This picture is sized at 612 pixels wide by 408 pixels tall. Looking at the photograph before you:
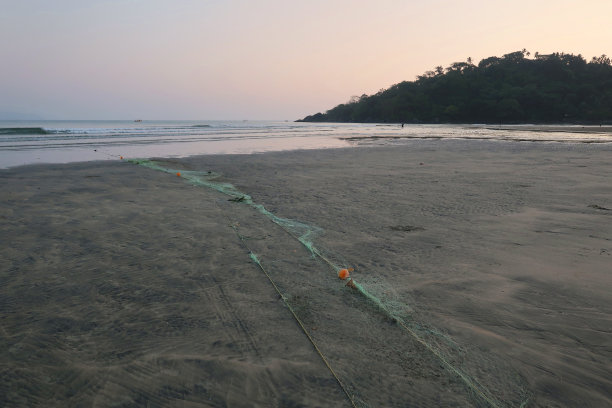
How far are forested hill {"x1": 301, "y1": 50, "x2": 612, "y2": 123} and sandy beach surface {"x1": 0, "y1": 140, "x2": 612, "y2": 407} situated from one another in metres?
91.6

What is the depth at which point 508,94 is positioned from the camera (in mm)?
93750

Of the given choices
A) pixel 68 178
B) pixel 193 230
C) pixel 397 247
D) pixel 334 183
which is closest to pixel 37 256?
pixel 193 230

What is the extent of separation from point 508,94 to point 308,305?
4397 inches

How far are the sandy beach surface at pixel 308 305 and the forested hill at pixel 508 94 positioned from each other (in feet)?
301

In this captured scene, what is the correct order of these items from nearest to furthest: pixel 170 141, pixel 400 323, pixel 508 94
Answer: pixel 400 323
pixel 170 141
pixel 508 94

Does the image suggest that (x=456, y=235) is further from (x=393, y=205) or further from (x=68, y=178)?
(x=68, y=178)

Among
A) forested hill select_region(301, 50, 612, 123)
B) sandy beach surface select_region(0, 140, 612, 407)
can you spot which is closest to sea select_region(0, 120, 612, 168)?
sandy beach surface select_region(0, 140, 612, 407)

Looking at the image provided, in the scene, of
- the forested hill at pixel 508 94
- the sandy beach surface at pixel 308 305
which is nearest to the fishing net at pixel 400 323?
the sandy beach surface at pixel 308 305

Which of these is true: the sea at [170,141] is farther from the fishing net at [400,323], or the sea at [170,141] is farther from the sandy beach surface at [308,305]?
the fishing net at [400,323]

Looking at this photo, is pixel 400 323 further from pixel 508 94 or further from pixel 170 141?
pixel 508 94

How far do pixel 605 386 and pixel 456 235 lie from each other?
2605 mm

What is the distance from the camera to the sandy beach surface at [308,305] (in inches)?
74.4

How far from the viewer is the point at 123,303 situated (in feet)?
9.11

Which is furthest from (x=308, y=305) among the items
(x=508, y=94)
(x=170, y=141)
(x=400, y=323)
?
(x=508, y=94)
